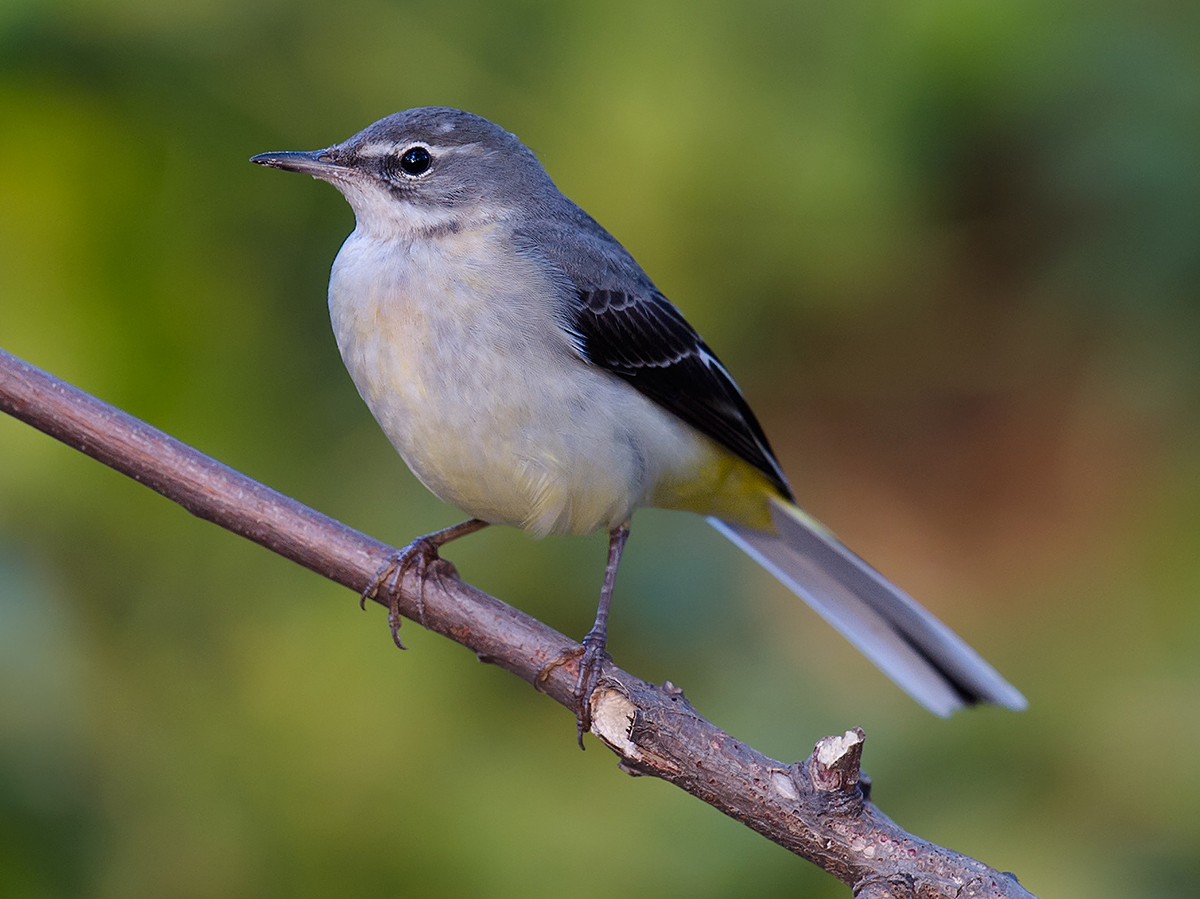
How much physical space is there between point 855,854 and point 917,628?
154cm

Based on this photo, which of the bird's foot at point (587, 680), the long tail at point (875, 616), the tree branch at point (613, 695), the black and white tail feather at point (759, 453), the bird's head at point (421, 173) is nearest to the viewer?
the tree branch at point (613, 695)

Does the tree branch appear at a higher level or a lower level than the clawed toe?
lower

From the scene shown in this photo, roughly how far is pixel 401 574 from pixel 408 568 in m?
0.03

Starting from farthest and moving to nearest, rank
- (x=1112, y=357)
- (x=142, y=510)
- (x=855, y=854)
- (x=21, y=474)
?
(x=1112, y=357), (x=142, y=510), (x=21, y=474), (x=855, y=854)

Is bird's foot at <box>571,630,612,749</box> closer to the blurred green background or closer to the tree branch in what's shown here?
the tree branch

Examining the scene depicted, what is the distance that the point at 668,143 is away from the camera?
4.26 m

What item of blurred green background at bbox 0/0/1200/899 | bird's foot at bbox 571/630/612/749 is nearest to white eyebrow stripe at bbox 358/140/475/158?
blurred green background at bbox 0/0/1200/899

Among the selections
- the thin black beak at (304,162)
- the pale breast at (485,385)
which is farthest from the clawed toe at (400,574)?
the thin black beak at (304,162)

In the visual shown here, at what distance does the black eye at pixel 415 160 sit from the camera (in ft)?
12.5

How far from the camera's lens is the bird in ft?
11.3

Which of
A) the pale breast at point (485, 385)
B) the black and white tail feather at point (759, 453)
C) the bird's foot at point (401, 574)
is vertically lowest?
the bird's foot at point (401, 574)

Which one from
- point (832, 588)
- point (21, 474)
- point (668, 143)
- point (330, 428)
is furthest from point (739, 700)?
point (21, 474)

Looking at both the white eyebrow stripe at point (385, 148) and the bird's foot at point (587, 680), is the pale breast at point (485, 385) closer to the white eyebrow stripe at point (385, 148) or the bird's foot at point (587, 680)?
the white eyebrow stripe at point (385, 148)

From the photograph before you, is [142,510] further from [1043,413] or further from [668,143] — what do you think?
[1043,413]
